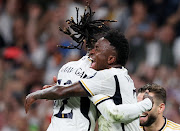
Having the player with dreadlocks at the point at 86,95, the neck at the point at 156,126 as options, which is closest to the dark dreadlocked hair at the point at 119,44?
the player with dreadlocks at the point at 86,95

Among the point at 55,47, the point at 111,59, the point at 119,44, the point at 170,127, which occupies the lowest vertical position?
the point at 170,127

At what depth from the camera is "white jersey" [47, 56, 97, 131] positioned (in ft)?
13.2

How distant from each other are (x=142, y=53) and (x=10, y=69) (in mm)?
3030

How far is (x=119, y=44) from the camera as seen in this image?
4.12 metres

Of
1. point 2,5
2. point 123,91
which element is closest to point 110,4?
point 2,5

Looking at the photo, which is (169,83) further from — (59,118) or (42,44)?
(59,118)

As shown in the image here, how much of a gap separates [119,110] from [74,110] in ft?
1.68

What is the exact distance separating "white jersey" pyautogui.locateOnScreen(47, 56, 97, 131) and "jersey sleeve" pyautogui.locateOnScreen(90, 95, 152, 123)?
0.23m

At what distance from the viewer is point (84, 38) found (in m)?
4.54

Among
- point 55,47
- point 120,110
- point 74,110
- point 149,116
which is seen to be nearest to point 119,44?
point 120,110

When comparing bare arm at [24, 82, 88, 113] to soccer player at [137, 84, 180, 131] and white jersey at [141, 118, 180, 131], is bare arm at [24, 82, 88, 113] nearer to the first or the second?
soccer player at [137, 84, 180, 131]

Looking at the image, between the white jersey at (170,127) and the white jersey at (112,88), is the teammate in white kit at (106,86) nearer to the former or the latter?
the white jersey at (112,88)

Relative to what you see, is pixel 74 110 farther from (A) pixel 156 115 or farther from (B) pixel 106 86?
(A) pixel 156 115

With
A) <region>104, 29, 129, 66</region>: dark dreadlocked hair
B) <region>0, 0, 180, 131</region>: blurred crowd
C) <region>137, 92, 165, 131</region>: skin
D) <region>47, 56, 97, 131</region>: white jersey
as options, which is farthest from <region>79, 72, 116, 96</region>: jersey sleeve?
<region>0, 0, 180, 131</region>: blurred crowd
